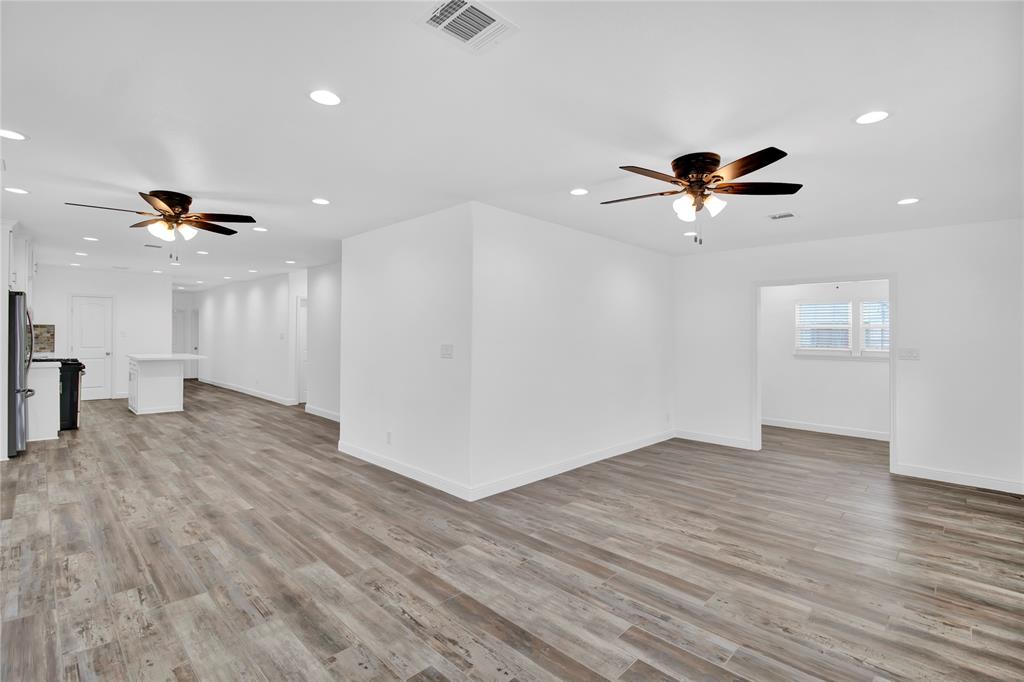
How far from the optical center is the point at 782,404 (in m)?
7.67

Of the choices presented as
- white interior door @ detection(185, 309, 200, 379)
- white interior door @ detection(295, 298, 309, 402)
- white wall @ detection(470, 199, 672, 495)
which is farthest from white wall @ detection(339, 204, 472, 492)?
white interior door @ detection(185, 309, 200, 379)

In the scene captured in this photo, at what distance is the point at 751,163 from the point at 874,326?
580cm

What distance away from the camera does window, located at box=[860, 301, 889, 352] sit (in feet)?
22.5

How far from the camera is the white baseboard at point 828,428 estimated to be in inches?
265

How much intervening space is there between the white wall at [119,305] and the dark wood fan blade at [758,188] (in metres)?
11.2

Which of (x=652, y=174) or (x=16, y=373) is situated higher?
(x=652, y=174)

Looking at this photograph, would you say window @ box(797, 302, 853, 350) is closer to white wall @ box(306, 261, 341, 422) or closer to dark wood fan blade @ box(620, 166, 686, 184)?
dark wood fan blade @ box(620, 166, 686, 184)

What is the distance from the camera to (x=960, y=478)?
4789 millimetres

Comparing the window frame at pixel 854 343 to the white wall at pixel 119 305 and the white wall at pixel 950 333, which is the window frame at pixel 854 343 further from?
the white wall at pixel 119 305

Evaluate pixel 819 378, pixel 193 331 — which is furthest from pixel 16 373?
pixel 819 378

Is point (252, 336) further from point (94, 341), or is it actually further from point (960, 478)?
point (960, 478)

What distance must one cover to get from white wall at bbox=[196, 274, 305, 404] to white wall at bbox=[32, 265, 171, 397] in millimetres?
1375

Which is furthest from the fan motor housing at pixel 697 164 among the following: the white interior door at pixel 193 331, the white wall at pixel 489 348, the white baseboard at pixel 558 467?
the white interior door at pixel 193 331

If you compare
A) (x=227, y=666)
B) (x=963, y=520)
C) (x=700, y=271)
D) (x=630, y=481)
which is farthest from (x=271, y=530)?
(x=700, y=271)
